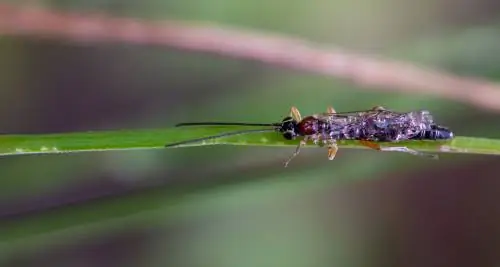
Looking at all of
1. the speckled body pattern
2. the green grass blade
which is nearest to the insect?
the speckled body pattern

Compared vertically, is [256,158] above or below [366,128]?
below

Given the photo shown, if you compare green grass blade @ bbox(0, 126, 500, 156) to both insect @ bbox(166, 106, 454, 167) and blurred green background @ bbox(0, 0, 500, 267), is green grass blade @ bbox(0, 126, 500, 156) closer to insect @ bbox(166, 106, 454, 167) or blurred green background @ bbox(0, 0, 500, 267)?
insect @ bbox(166, 106, 454, 167)

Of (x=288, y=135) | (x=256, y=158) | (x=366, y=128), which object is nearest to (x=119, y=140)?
(x=288, y=135)

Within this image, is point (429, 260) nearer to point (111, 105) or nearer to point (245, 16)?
point (245, 16)

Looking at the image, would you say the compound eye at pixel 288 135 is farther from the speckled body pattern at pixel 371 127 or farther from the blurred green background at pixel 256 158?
the blurred green background at pixel 256 158

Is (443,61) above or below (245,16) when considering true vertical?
below

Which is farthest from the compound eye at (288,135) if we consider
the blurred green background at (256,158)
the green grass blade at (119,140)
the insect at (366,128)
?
the blurred green background at (256,158)

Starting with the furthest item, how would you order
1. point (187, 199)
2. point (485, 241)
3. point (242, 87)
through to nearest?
point (485, 241) → point (242, 87) → point (187, 199)

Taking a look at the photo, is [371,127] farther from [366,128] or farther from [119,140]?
[119,140]

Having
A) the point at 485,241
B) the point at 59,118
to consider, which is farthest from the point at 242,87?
the point at 485,241
